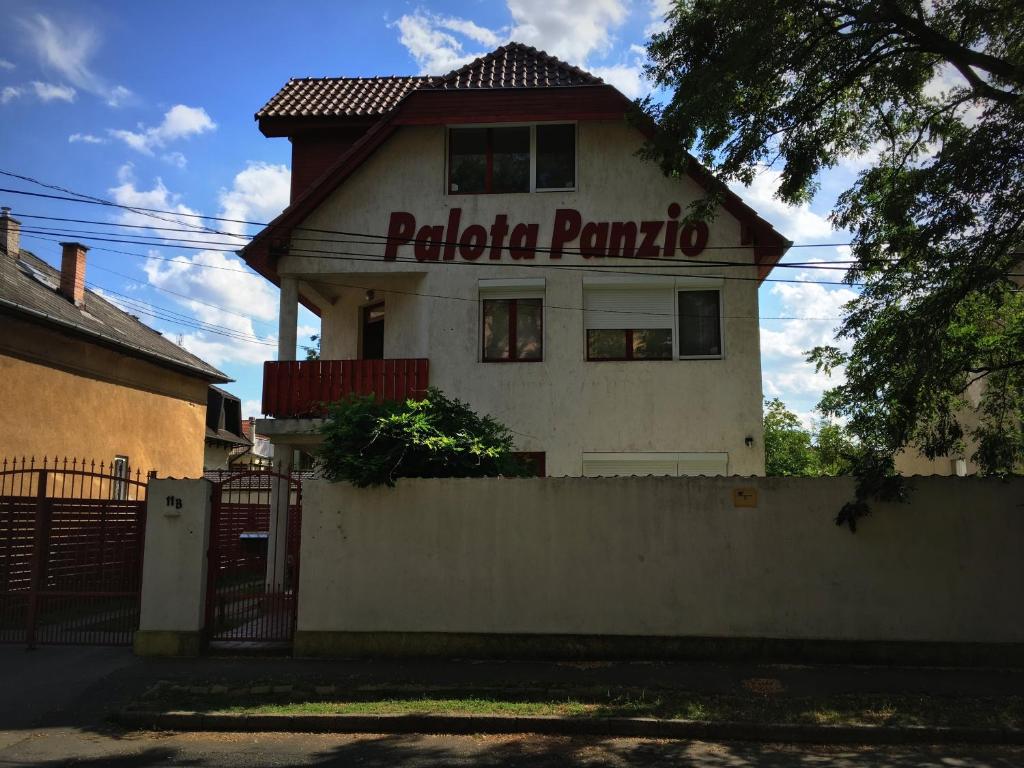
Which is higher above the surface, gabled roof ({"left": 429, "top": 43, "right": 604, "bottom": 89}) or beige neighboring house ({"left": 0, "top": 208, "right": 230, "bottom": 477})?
gabled roof ({"left": 429, "top": 43, "right": 604, "bottom": 89})

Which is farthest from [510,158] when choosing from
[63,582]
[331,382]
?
[63,582]

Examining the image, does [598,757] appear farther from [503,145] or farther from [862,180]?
[503,145]

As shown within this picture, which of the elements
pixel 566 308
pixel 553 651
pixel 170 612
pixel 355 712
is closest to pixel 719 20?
pixel 566 308

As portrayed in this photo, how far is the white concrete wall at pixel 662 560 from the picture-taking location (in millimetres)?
9469

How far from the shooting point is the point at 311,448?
52.0 ft

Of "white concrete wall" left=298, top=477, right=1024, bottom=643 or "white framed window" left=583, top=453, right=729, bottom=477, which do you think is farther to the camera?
"white framed window" left=583, top=453, right=729, bottom=477

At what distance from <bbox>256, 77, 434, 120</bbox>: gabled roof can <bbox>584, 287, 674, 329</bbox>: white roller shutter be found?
18.7 feet

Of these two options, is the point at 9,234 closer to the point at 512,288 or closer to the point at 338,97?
the point at 338,97

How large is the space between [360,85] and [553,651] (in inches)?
529

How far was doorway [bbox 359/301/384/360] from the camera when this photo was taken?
1734cm

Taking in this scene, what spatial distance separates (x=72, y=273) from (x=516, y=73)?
45.2 feet

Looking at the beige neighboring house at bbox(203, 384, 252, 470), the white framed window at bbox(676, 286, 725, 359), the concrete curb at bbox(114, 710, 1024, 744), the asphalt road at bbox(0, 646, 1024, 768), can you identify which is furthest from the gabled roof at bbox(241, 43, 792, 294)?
the beige neighboring house at bbox(203, 384, 252, 470)

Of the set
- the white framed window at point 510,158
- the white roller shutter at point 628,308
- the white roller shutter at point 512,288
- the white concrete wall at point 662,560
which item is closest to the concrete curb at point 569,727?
the white concrete wall at point 662,560

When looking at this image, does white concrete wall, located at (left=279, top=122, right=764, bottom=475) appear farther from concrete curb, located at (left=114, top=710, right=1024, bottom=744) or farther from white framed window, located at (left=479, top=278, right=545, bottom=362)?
concrete curb, located at (left=114, top=710, right=1024, bottom=744)
